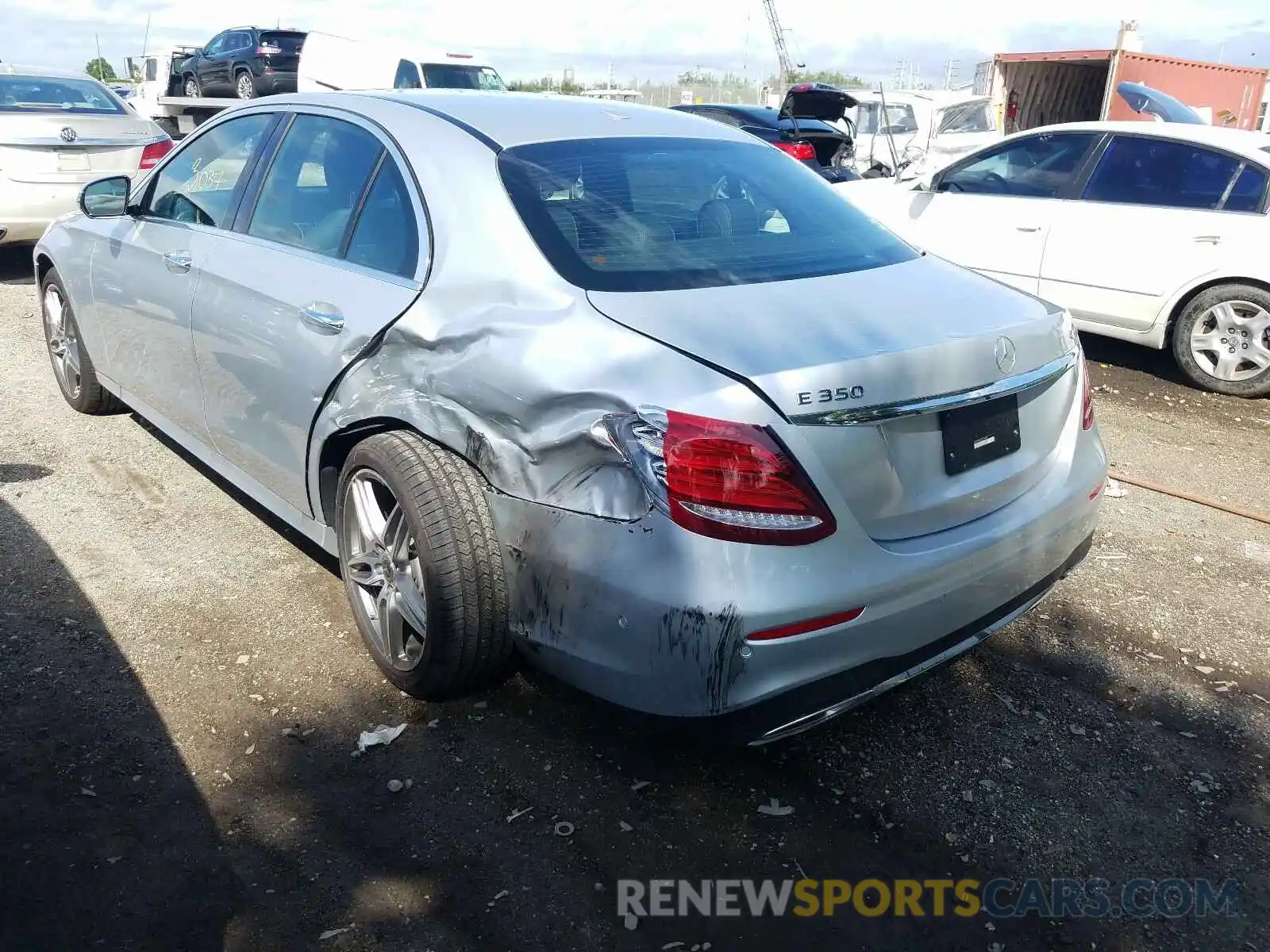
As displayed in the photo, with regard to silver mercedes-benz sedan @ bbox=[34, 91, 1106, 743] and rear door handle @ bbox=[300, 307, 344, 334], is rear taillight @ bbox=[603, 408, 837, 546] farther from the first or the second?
rear door handle @ bbox=[300, 307, 344, 334]

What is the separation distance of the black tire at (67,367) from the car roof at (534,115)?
6.47ft

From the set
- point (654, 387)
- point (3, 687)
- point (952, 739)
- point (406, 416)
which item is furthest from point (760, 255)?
point (3, 687)

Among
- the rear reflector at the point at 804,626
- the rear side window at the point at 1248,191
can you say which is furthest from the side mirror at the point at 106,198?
the rear side window at the point at 1248,191

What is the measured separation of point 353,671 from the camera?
3.39 m

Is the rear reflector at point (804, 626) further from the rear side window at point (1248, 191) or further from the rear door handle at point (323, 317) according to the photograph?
the rear side window at point (1248, 191)

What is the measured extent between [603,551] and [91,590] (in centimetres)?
227

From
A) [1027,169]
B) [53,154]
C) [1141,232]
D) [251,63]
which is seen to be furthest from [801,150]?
[251,63]

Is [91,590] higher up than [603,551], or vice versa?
[603,551]

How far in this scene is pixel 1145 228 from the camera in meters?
6.74

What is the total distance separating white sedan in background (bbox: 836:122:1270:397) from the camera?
21.2ft

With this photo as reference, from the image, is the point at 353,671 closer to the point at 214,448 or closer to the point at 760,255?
the point at 214,448

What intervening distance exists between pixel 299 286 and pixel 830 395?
5.96 ft

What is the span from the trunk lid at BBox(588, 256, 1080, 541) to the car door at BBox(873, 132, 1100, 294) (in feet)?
14.7

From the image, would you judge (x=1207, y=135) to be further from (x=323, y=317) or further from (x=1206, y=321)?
(x=323, y=317)
